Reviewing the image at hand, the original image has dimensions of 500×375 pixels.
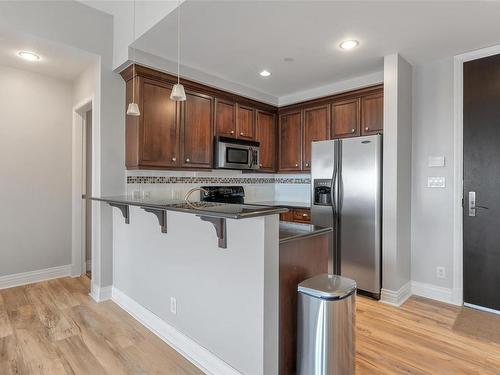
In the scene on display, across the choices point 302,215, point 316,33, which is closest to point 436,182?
point 302,215

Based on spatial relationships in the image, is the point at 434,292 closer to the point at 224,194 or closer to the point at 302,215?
the point at 302,215

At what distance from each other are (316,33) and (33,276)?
162 inches

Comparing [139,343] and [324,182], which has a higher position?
[324,182]

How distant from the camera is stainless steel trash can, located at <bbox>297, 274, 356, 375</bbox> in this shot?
5.27 ft

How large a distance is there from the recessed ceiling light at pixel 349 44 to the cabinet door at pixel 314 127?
1146 mm

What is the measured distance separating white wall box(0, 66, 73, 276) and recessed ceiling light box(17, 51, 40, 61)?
0.50 m

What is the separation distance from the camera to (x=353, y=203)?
10.4ft

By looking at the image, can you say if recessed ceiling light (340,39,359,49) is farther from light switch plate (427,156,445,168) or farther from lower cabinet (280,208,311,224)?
lower cabinet (280,208,311,224)

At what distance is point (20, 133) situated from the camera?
3.43 metres

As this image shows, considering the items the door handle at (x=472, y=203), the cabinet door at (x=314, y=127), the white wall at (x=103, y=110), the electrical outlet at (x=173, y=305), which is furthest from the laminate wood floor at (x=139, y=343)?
the cabinet door at (x=314, y=127)

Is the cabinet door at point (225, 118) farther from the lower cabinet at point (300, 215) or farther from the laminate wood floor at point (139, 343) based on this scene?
the laminate wood floor at point (139, 343)

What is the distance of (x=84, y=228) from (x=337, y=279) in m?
3.42

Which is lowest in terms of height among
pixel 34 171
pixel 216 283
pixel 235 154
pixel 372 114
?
pixel 216 283

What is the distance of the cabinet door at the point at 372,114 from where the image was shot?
11.0 ft
